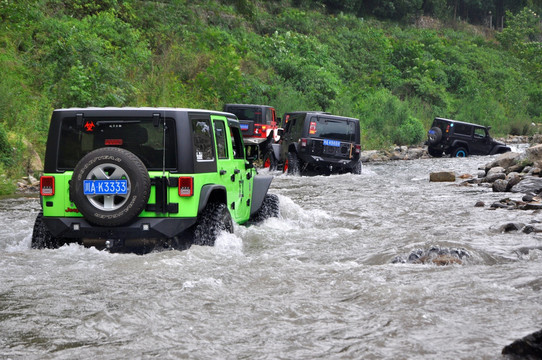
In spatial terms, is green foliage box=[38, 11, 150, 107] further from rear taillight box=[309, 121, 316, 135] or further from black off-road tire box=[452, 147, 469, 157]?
black off-road tire box=[452, 147, 469, 157]

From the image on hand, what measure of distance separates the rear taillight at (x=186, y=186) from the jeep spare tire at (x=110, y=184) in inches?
13.1

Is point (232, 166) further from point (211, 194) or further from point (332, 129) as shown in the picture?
point (332, 129)

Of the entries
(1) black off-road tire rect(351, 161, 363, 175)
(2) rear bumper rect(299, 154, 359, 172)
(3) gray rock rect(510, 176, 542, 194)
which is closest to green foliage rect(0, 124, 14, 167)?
(2) rear bumper rect(299, 154, 359, 172)

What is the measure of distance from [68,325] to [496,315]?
3132 mm

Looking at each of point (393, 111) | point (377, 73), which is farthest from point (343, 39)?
point (393, 111)

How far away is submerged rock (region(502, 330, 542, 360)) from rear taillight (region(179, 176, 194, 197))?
3934mm

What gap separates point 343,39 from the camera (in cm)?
5366

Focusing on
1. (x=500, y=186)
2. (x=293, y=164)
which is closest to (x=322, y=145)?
(x=293, y=164)

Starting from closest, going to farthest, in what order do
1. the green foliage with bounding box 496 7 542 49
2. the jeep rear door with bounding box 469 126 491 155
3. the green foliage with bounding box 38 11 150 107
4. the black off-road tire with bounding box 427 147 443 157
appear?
1. the green foliage with bounding box 38 11 150 107
2. the jeep rear door with bounding box 469 126 491 155
3. the black off-road tire with bounding box 427 147 443 157
4. the green foliage with bounding box 496 7 542 49

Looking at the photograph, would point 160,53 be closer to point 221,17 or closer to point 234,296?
point 221,17

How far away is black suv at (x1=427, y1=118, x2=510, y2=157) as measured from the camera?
30.4 m

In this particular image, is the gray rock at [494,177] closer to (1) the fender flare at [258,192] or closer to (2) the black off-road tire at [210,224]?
(1) the fender flare at [258,192]

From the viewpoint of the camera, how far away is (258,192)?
10086 millimetres

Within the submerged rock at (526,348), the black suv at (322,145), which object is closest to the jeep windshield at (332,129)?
the black suv at (322,145)
